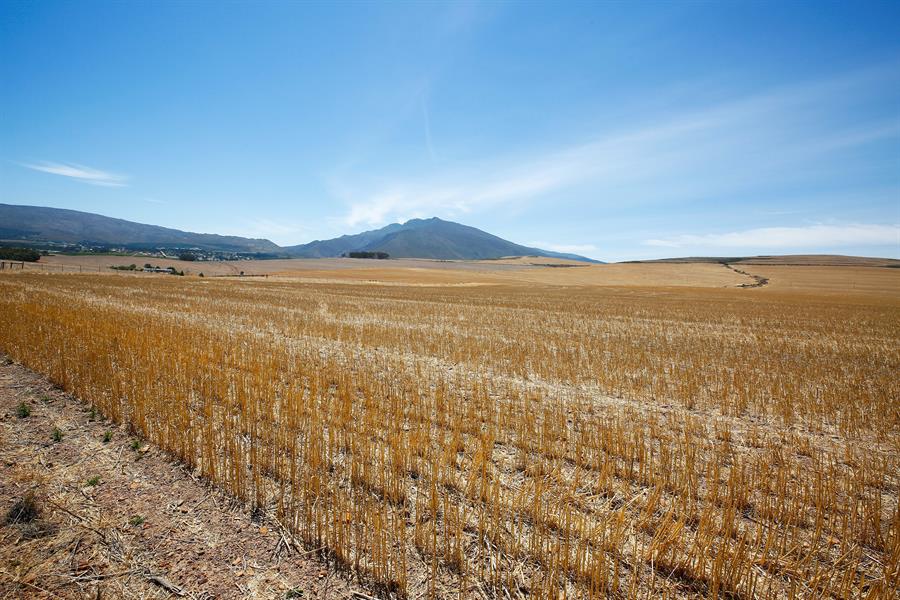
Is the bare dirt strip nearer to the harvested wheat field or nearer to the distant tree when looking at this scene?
the harvested wheat field

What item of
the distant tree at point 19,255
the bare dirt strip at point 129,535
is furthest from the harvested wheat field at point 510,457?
the distant tree at point 19,255

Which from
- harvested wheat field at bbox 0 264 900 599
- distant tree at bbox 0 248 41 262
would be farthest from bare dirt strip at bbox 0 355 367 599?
distant tree at bbox 0 248 41 262

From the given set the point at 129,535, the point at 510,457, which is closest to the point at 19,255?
the point at 129,535

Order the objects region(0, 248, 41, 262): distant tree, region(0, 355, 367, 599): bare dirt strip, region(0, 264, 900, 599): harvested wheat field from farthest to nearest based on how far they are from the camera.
Result: region(0, 248, 41, 262): distant tree → region(0, 264, 900, 599): harvested wheat field → region(0, 355, 367, 599): bare dirt strip

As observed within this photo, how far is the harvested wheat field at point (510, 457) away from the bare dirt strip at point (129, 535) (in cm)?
6

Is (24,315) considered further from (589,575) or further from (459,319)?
(589,575)

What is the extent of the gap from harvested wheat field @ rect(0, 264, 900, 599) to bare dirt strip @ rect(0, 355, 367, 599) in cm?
6

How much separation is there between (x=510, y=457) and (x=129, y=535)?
15.5ft

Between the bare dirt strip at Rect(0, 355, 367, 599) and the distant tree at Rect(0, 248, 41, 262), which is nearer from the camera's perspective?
the bare dirt strip at Rect(0, 355, 367, 599)

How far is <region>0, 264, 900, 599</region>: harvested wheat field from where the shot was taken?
11.8 ft

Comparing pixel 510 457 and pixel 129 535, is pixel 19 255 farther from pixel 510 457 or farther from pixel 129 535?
pixel 510 457

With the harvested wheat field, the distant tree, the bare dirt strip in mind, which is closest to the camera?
the bare dirt strip

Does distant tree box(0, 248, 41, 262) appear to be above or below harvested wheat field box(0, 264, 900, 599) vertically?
above

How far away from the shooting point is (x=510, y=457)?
598 cm
